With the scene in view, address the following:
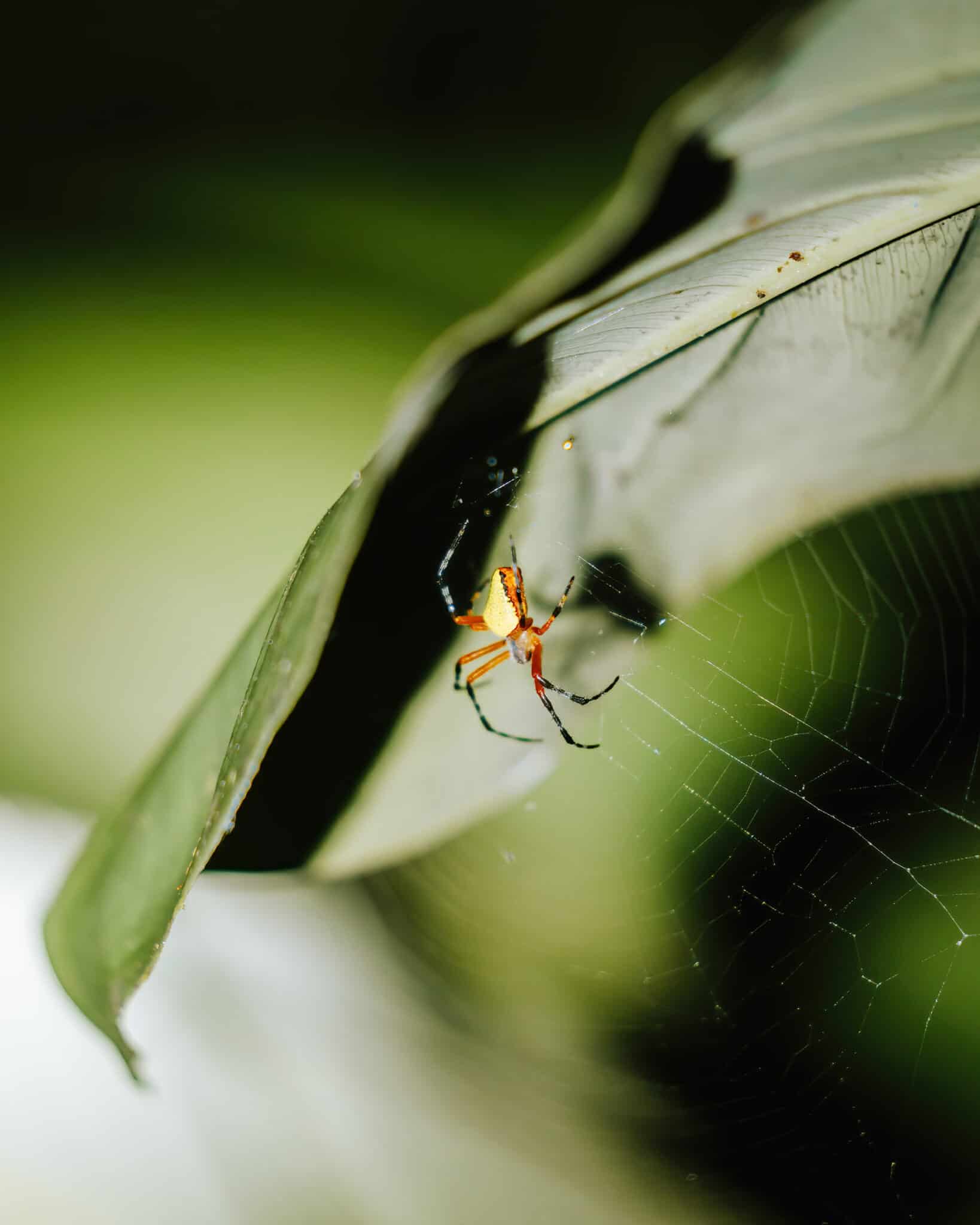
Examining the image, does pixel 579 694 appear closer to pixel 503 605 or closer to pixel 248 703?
pixel 503 605

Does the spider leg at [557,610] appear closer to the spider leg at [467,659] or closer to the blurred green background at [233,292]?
the spider leg at [467,659]

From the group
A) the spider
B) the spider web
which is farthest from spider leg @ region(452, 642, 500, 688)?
the spider web

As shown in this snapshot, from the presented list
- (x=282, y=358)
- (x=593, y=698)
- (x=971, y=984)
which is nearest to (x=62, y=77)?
(x=282, y=358)

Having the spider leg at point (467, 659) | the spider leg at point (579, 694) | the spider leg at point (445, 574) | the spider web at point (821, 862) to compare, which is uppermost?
the spider leg at point (445, 574)

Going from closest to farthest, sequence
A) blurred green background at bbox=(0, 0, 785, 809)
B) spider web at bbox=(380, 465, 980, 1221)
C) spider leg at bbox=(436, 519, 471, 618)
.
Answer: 1. spider leg at bbox=(436, 519, 471, 618)
2. blurred green background at bbox=(0, 0, 785, 809)
3. spider web at bbox=(380, 465, 980, 1221)

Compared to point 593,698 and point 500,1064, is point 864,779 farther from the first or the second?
point 500,1064

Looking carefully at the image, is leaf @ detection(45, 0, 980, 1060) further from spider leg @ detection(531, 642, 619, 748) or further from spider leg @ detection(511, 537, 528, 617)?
spider leg @ detection(531, 642, 619, 748)

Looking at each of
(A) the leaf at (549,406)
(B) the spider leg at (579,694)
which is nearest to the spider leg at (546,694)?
(B) the spider leg at (579,694)

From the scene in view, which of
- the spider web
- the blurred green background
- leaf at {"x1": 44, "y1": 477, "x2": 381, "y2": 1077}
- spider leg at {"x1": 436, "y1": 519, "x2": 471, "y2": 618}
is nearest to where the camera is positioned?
leaf at {"x1": 44, "y1": 477, "x2": 381, "y2": 1077}

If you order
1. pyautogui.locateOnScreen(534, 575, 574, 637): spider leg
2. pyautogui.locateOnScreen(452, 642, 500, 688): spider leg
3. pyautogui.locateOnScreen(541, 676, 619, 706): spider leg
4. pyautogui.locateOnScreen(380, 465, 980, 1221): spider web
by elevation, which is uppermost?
pyautogui.locateOnScreen(452, 642, 500, 688): spider leg
